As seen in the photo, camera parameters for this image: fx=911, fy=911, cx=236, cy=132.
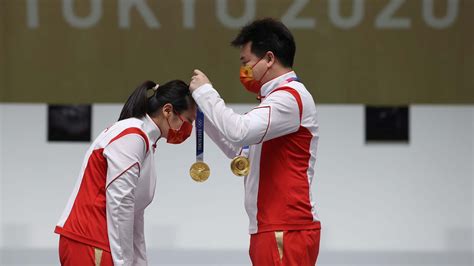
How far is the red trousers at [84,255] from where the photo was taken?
119 inches

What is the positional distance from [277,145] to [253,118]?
0.55 feet

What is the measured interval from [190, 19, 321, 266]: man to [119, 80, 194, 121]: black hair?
0.13 m

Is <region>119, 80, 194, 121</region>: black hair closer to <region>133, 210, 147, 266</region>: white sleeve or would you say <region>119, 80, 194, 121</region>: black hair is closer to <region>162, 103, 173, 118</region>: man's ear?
<region>162, 103, 173, 118</region>: man's ear

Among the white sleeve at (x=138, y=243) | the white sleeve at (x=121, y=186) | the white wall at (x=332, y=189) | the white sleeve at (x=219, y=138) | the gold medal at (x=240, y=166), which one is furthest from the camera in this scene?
the white wall at (x=332, y=189)

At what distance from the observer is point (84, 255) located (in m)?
3.04

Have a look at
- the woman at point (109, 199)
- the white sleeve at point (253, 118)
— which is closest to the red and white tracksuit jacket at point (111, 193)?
the woman at point (109, 199)

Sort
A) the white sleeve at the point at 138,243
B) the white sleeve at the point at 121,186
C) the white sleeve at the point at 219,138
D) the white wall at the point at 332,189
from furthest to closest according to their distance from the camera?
the white wall at the point at 332,189 → the white sleeve at the point at 219,138 → the white sleeve at the point at 138,243 → the white sleeve at the point at 121,186

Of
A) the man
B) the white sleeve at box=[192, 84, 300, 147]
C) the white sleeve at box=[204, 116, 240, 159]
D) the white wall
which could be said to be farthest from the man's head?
the white wall

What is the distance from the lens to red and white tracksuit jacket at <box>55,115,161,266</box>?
2.99 meters

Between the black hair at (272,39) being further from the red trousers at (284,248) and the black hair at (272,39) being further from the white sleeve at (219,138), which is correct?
the red trousers at (284,248)

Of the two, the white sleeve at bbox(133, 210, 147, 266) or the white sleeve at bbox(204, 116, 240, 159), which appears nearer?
the white sleeve at bbox(133, 210, 147, 266)

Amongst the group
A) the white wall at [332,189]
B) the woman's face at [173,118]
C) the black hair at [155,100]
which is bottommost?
the white wall at [332,189]

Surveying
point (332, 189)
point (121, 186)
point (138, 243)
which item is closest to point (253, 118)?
point (121, 186)

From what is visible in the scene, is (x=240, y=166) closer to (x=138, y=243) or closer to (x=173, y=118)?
(x=173, y=118)
